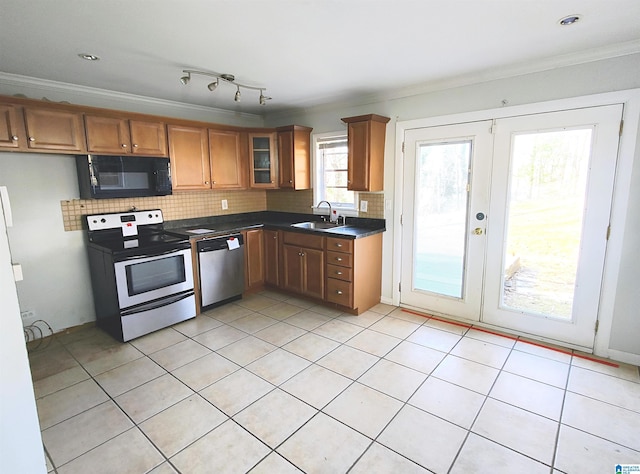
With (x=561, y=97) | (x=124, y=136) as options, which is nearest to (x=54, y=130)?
(x=124, y=136)

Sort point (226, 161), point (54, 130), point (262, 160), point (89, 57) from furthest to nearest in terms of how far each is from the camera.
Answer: point (262, 160) < point (226, 161) < point (54, 130) < point (89, 57)

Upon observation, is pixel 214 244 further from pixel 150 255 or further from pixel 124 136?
pixel 124 136

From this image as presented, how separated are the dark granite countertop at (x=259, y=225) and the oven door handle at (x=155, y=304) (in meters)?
0.62

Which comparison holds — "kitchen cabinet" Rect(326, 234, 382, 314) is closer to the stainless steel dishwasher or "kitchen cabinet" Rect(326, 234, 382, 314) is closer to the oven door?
the stainless steel dishwasher

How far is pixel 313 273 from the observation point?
3893mm

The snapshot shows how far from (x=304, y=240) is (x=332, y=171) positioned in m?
1.06

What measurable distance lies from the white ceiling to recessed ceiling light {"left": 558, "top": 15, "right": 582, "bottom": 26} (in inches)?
1.4

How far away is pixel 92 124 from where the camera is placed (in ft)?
10.0

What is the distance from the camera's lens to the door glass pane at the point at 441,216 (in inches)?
130

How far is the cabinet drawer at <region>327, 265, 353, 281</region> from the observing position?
3558mm

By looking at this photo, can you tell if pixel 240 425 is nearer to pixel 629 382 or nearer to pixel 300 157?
pixel 629 382

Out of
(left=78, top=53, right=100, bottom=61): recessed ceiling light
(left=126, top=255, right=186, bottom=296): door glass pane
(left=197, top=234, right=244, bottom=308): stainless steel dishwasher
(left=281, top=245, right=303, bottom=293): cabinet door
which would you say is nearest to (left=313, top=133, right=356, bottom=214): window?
(left=281, top=245, right=303, bottom=293): cabinet door

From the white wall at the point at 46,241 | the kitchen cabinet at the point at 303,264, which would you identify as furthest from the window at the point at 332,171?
the white wall at the point at 46,241

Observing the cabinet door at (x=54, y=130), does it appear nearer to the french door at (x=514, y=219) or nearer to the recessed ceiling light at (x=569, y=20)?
the french door at (x=514, y=219)
